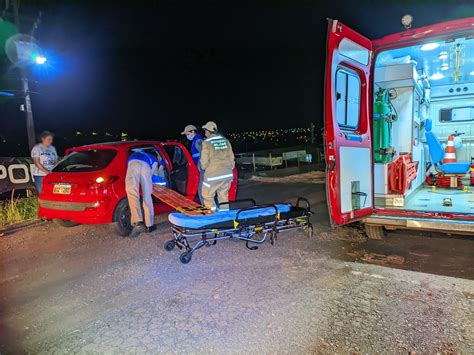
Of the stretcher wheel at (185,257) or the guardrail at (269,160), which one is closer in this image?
the stretcher wheel at (185,257)

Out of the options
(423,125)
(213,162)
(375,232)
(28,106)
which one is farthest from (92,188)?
(423,125)

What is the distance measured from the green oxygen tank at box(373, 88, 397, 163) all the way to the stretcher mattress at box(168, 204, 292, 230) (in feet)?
5.90

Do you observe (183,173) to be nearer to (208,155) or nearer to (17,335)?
(208,155)

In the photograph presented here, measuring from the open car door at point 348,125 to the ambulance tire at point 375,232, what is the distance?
0.44 m

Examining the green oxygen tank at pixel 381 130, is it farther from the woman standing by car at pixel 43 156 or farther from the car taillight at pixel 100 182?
the woman standing by car at pixel 43 156

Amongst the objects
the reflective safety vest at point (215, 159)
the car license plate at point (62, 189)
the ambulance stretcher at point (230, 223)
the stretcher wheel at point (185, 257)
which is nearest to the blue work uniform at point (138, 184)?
the ambulance stretcher at point (230, 223)

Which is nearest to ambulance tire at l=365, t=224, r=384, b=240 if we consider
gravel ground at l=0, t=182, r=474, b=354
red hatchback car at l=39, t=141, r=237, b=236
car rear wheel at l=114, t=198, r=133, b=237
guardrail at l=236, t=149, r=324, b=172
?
gravel ground at l=0, t=182, r=474, b=354

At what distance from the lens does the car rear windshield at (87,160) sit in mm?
5605

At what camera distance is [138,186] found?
18.0 ft

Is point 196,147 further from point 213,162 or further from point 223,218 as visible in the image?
point 223,218

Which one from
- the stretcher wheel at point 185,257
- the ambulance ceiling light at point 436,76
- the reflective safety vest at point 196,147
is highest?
the ambulance ceiling light at point 436,76

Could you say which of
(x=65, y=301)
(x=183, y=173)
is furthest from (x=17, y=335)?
(x=183, y=173)

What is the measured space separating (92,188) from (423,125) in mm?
6731

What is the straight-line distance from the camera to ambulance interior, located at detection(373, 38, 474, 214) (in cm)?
518
